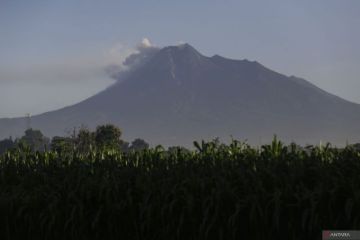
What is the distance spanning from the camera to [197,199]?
5.93 meters

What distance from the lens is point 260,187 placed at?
5816mm

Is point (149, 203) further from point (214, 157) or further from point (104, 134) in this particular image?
point (104, 134)

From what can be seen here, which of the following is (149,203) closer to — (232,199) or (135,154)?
(232,199)

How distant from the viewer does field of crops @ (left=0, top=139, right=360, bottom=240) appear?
18.5 feet

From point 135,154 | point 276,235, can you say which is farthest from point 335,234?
point 135,154

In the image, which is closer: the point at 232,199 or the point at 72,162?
the point at 232,199

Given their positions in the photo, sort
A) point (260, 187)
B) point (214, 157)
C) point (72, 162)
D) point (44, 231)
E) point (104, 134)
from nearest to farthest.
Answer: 1. point (260, 187)
2. point (44, 231)
3. point (214, 157)
4. point (72, 162)
5. point (104, 134)

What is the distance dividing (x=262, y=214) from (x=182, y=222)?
2.52 ft

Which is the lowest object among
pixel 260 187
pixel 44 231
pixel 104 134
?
pixel 44 231

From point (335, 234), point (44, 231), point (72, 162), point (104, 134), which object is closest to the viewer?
point (335, 234)

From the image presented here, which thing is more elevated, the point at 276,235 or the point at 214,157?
the point at 214,157

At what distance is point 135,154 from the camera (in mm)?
8234

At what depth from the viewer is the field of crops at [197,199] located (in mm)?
5648

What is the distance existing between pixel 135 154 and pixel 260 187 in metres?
2.78
